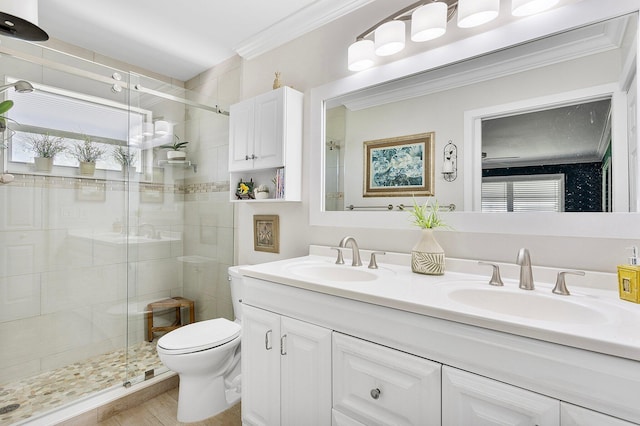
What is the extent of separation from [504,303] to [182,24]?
2.51 metres

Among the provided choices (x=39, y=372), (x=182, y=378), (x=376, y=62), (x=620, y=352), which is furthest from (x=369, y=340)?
(x=39, y=372)

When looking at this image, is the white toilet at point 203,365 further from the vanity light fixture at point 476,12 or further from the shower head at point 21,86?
the vanity light fixture at point 476,12

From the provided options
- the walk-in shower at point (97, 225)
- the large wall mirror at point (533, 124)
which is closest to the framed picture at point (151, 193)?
the walk-in shower at point (97, 225)

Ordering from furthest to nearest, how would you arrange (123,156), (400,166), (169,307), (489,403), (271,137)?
(169,307) → (123,156) → (271,137) → (400,166) → (489,403)

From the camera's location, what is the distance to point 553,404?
743 mm

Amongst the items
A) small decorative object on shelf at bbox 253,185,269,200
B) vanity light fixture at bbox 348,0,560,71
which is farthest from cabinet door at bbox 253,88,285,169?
vanity light fixture at bbox 348,0,560,71

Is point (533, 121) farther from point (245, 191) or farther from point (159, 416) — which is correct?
point (159, 416)

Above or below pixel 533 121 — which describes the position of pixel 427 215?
below

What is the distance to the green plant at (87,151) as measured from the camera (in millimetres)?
2135

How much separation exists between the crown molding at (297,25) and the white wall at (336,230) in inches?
1.4

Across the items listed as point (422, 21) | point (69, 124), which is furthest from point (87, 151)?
point (422, 21)

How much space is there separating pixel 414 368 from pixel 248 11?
2184 mm

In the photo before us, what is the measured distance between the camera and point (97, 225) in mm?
2191

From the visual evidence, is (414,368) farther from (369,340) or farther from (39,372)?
(39,372)
